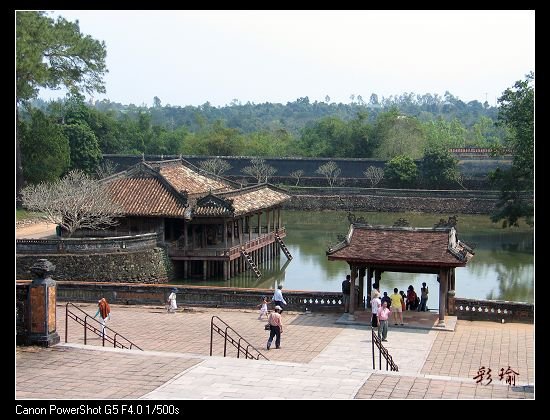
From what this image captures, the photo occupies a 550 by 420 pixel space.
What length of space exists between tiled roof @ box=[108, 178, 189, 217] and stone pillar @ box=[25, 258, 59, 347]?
62.4ft

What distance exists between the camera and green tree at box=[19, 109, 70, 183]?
5197 cm

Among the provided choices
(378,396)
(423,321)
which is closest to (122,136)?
(423,321)

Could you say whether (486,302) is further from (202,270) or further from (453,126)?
(453,126)

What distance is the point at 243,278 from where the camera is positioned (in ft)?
127

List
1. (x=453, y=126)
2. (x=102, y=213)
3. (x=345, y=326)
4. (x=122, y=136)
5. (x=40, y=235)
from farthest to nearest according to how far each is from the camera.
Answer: (x=453, y=126)
(x=122, y=136)
(x=40, y=235)
(x=102, y=213)
(x=345, y=326)

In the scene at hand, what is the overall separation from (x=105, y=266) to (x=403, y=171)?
40294mm

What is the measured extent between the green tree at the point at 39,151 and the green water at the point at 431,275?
15360 mm

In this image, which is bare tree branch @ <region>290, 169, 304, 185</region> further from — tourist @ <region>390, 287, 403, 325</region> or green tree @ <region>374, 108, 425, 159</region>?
tourist @ <region>390, 287, 403, 325</region>

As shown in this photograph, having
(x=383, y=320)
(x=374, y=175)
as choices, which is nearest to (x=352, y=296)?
(x=383, y=320)

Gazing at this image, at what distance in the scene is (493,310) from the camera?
23812mm

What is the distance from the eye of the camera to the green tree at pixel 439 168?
69375 millimetres

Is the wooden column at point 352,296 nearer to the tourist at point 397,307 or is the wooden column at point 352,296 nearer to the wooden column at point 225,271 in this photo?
the tourist at point 397,307

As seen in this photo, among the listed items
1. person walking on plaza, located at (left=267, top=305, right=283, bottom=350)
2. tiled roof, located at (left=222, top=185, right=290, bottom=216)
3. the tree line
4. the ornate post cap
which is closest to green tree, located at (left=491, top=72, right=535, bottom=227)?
the tree line
